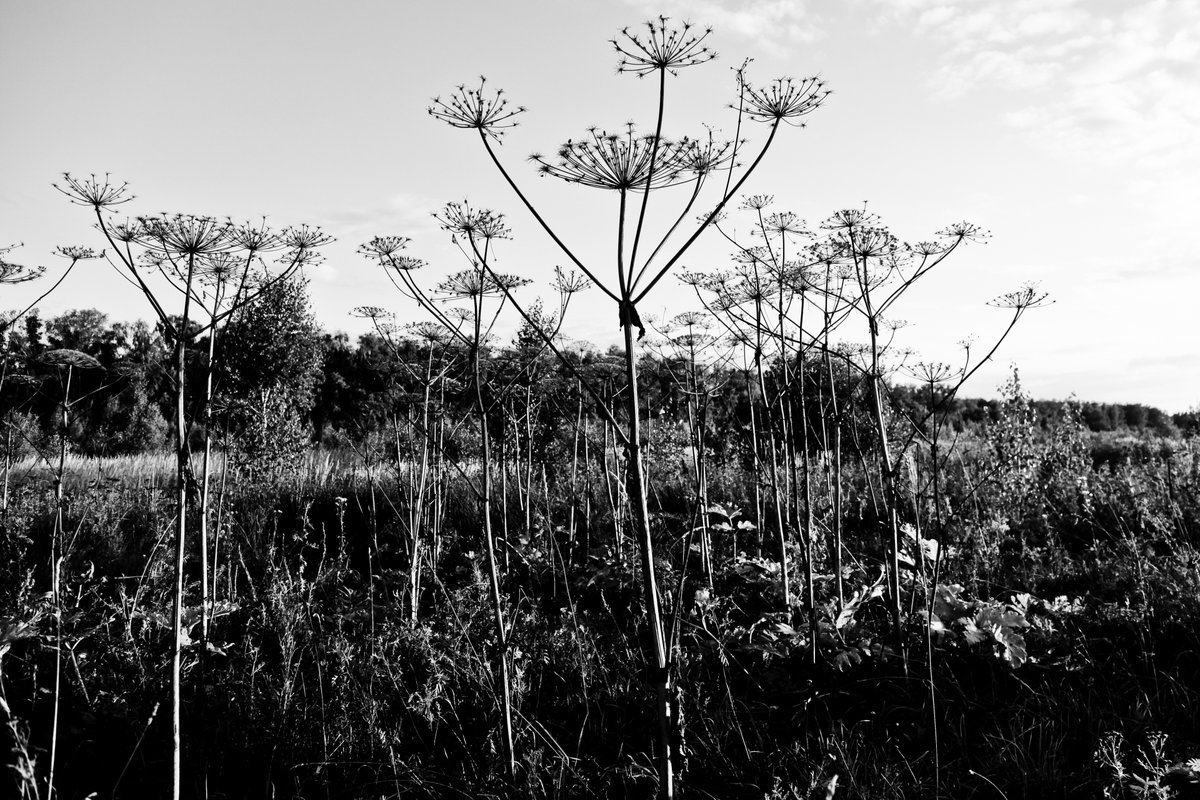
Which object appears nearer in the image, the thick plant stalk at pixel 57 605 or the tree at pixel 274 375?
the thick plant stalk at pixel 57 605

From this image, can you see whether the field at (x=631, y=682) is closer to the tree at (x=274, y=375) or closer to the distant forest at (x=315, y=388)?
the distant forest at (x=315, y=388)

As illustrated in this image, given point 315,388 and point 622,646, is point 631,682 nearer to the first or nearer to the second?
point 622,646

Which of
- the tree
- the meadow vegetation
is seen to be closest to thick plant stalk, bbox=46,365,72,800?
the meadow vegetation

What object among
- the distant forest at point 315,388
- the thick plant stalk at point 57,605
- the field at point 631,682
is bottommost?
the field at point 631,682

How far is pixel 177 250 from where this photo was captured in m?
2.72

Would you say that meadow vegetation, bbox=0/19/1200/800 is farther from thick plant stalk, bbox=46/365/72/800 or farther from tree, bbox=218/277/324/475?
tree, bbox=218/277/324/475

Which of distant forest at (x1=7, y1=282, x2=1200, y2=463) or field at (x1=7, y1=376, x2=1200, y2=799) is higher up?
distant forest at (x1=7, y1=282, x2=1200, y2=463)

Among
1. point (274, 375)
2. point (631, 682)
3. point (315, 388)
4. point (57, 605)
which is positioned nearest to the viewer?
point (57, 605)

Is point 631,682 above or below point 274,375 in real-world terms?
below

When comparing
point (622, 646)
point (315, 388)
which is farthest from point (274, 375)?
point (622, 646)

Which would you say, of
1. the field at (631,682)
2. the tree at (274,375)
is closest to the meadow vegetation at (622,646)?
the field at (631,682)

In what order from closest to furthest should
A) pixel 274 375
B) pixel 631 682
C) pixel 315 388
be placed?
pixel 631 682, pixel 274 375, pixel 315 388

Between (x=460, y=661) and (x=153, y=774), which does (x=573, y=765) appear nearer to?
(x=460, y=661)

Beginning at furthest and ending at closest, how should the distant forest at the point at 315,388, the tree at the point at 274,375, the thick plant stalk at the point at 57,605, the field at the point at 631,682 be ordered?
the tree at the point at 274,375, the distant forest at the point at 315,388, the field at the point at 631,682, the thick plant stalk at the point at 57,605
